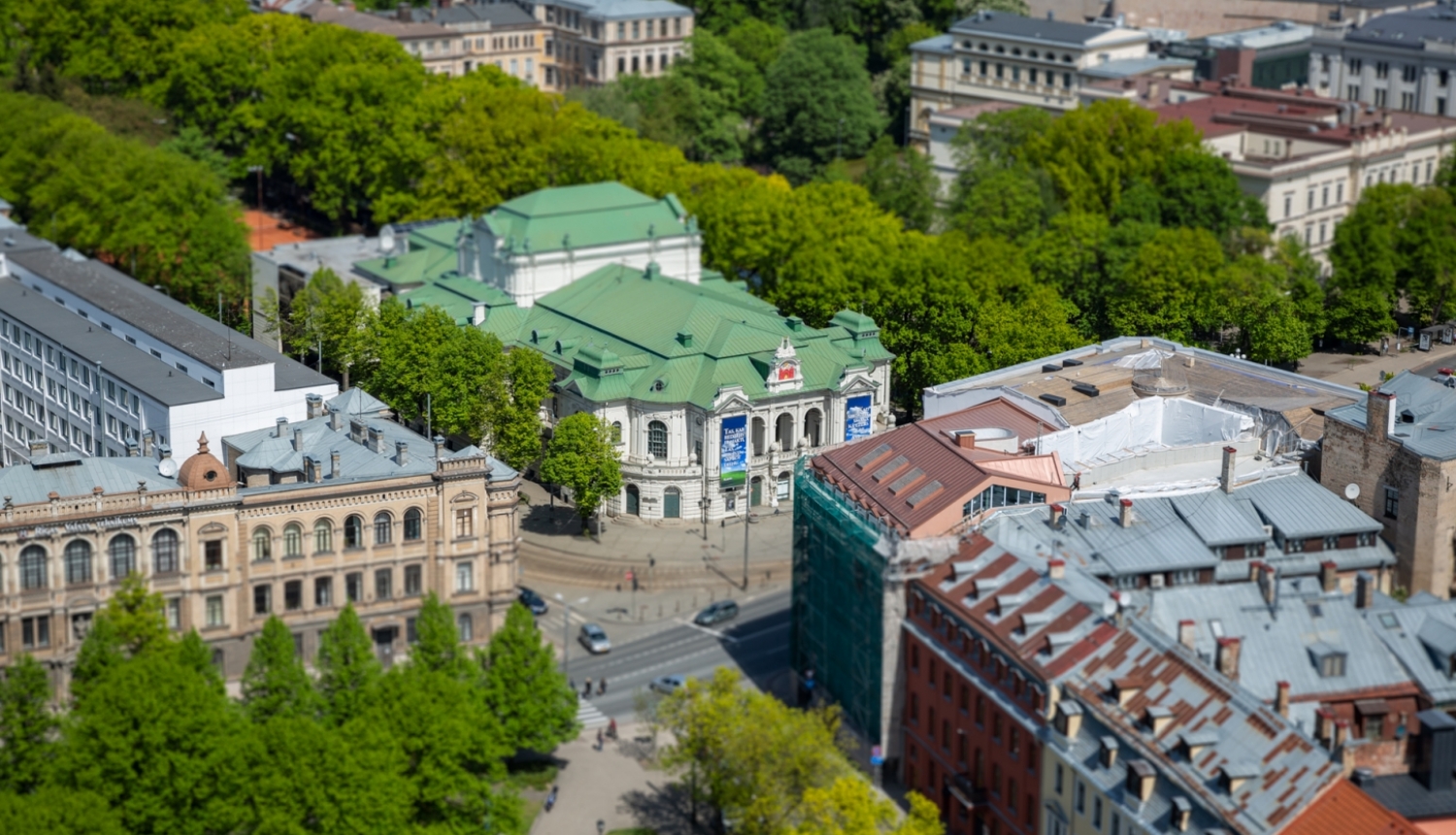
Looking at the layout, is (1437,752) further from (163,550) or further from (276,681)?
(163,550)

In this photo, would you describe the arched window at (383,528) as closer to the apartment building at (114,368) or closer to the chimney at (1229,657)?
the apartment building at (114,368)

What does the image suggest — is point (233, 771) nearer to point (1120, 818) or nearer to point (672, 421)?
point (1120, 818)

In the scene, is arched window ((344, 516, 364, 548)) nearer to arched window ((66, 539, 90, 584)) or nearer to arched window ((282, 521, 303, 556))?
arched window ((282, 521, 303, 556))

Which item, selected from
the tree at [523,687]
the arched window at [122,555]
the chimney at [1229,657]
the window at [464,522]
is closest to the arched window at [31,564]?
the arched window at [122,555]

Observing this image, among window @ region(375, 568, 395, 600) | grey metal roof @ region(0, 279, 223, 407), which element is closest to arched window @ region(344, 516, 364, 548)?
window @ region(375, 568, 395, 600)

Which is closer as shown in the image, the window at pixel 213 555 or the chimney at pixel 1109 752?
the chimney at pixel 1109 752

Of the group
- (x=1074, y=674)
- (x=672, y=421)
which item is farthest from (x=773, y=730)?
(x=672, y=421)

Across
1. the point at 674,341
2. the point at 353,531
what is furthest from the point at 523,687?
the point at 674,341
